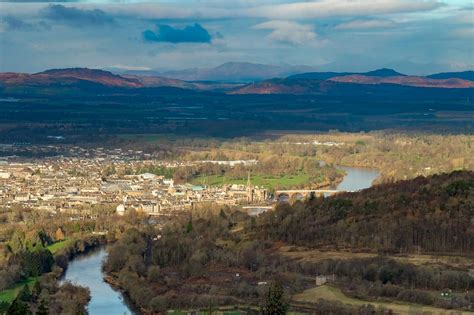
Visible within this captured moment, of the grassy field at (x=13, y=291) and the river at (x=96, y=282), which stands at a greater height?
the grassy field at (x=13, y=291)

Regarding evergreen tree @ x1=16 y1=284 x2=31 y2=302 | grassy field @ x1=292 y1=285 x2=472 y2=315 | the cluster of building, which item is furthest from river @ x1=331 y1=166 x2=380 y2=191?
evergreen tree @ x1=16 y1=284 x2=31 y2=302

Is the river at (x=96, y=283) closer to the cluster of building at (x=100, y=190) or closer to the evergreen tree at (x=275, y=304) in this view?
the evergreen tree at (x=275, y=304)

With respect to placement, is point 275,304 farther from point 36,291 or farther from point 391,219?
point 391,219

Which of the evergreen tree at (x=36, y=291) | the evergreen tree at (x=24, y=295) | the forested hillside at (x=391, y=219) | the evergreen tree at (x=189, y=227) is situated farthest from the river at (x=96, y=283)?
the forested hillside at (x=391, y=219)

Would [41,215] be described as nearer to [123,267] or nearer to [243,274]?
[123,267]

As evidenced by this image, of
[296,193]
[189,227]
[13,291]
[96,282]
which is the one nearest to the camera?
[13,291]

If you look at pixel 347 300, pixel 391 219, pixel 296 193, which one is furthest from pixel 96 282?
pixel 296 193
